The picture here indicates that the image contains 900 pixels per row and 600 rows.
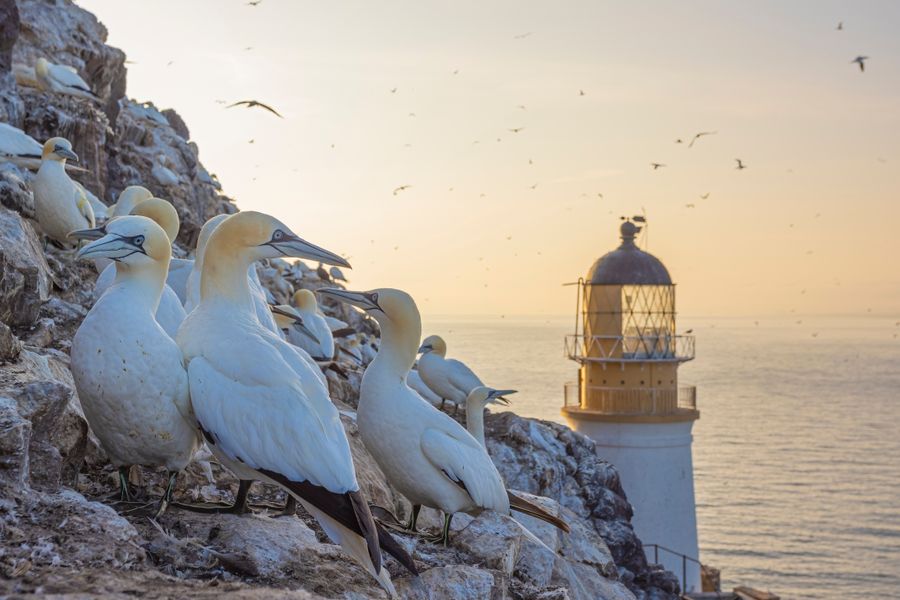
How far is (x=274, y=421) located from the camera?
4.14 m

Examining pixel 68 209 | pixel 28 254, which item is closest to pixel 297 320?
pixel 68 209

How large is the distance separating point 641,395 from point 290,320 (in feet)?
47.8

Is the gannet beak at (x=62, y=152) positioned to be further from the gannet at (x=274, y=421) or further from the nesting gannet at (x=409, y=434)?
the gannet at (x=274, y=421)

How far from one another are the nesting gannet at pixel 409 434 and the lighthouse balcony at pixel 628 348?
17.7m

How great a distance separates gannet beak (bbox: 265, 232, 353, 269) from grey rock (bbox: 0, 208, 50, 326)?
163cm

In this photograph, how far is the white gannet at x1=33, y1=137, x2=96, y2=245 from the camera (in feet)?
27.5

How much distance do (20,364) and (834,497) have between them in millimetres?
50557

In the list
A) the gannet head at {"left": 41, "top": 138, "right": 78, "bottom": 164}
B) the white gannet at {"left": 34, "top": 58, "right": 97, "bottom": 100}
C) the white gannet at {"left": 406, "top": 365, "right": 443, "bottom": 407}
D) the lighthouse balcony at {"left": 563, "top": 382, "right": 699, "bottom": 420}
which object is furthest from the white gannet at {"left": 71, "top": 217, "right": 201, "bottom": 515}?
the lighthouse balcony at {"left": 563, "top": 382, "right": 699, "bottom": 420}

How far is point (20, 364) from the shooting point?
4688mm

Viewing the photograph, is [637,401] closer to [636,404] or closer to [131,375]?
[636,404]

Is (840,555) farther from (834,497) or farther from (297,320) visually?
(297,320)

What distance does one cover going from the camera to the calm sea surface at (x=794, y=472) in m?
38.0

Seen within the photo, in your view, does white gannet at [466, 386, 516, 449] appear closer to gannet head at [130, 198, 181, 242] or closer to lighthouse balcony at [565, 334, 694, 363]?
gannet head at [130, 198, 181, 242]

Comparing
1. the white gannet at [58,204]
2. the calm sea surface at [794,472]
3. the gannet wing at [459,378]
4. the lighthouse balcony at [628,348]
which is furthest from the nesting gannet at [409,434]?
the calm sea surface at [794,472]
